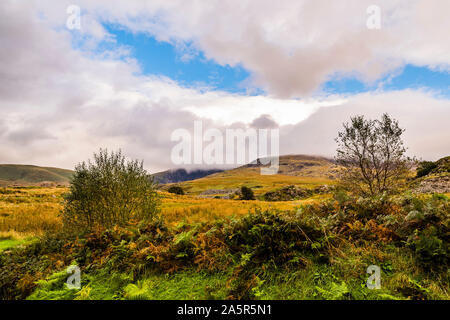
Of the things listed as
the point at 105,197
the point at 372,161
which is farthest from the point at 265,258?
the point at 372,161

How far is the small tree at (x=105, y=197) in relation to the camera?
1003 centimetres

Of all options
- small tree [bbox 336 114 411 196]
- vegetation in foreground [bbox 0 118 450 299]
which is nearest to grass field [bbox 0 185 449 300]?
vegetation in foreground [bbox 0 118 450 299]

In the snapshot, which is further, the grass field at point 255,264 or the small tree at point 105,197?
the small tree at point 105,197

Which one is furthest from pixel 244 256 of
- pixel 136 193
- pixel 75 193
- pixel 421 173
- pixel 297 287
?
pixel 421 173

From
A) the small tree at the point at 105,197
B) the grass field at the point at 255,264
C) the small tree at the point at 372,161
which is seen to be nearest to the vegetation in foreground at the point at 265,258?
the grass field at the point at 255,264

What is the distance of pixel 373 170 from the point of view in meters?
20.1

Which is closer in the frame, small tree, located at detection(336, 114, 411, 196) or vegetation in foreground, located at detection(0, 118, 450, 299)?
vegetation in foreground, located at detection(0, 118, 450, 299)

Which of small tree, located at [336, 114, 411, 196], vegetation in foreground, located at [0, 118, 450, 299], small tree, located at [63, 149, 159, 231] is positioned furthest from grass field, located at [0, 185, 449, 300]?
small tree, located at [336, 114, 411, 196]

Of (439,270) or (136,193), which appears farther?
(136,193)

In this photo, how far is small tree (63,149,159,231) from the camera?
32.9 ft

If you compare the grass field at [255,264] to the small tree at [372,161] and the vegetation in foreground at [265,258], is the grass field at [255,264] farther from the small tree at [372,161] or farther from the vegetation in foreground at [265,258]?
the small tree at [372,161]

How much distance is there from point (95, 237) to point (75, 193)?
4.85 m

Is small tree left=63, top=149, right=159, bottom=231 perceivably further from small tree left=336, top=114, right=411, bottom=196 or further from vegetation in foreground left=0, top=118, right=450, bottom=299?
small tree left=336, top=114, right=411, bottom=196

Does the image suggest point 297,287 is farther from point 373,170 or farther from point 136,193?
point 373,170
